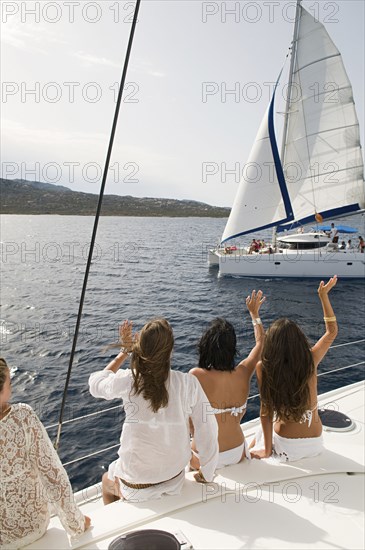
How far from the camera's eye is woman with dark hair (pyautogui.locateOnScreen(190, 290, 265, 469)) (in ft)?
10.0

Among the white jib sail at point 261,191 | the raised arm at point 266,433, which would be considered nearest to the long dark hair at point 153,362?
the raised arm at point 266,433

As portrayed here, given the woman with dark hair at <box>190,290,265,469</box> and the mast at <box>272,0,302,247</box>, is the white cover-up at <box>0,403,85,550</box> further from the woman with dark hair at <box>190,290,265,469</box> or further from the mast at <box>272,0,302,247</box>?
the mast at <box>272,0,302,247</box>

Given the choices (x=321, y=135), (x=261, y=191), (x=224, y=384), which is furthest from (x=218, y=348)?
(x=321, y=135)

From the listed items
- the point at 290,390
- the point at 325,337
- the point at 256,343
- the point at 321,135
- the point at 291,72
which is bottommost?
the point at 290,390

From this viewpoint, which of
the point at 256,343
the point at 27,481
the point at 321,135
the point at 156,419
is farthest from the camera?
the point at 321,135

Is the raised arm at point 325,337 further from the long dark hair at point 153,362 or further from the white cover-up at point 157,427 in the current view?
the long dark hair at point 153,362

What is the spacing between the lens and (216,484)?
2.84 metres

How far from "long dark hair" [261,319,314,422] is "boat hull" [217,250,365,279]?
79.7 ft

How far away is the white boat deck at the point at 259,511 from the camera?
2.29m

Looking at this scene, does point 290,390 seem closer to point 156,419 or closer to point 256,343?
point 256,343

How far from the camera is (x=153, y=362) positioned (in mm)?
2572

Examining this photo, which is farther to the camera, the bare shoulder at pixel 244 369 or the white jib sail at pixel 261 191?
the white jib sail at pixel 261 191

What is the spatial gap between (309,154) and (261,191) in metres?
4.73

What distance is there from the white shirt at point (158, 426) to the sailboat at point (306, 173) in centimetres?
2332
